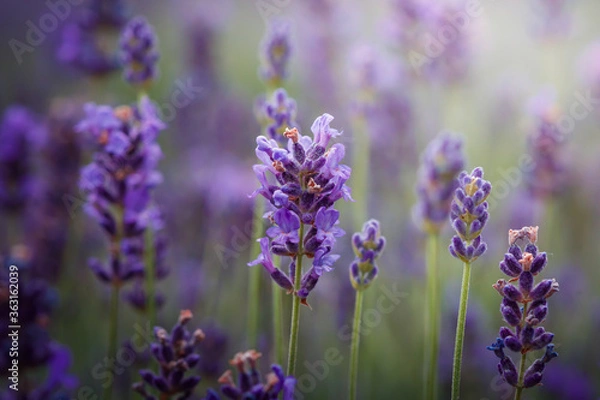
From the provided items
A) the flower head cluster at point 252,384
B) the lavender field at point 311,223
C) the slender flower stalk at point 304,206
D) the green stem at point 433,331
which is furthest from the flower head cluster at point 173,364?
the green stem at point 433,331

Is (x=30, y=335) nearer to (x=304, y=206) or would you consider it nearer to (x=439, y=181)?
(x=304, y=206)

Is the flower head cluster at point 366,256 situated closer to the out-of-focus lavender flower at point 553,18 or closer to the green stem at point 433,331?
the green stem at point 433,331

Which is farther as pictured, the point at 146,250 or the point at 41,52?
the point at 41,52

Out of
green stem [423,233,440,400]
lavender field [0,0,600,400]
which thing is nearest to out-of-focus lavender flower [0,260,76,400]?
lavender field [0,0,600,400]

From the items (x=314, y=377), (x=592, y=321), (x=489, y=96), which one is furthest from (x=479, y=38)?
(x=314, y=377)

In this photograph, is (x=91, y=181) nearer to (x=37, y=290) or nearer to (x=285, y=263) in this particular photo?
(x=37, y=290)

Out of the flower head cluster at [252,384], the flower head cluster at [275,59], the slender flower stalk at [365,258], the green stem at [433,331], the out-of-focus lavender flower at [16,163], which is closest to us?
the flower head cluster at [252,384]
